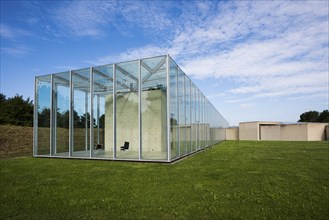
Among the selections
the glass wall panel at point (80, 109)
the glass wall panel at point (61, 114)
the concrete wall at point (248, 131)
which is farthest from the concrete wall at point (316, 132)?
the glass wall panel at point (61, 114)

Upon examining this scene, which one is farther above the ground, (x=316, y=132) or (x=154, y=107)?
(x=154, y=107)

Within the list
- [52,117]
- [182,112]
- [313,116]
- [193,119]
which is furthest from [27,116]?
[313,116]

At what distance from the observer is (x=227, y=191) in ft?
16.8

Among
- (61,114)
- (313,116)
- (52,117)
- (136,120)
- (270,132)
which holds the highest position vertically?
(313,116)

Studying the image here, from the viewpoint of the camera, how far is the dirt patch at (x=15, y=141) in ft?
50.9

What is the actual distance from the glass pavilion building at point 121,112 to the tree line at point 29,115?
57mm

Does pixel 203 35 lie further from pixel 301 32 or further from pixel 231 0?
pixel 301 32

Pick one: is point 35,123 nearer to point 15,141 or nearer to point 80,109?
point 80,109

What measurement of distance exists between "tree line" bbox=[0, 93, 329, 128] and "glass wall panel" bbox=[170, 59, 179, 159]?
17.6ft

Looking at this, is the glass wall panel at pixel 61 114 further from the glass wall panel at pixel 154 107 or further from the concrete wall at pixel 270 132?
the concrete wall at pixel 270 132

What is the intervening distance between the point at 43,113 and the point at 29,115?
899 inches

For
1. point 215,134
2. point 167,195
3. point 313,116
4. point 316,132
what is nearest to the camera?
point 167,195

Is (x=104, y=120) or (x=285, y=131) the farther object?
(x=285, y=131)

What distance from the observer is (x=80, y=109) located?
12.5 meters
